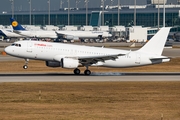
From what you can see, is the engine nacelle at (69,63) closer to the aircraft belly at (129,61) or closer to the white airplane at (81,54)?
the white airplane at (81,54)

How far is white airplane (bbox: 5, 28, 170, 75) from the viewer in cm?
6750

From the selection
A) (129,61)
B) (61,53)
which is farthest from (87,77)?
(129,61)

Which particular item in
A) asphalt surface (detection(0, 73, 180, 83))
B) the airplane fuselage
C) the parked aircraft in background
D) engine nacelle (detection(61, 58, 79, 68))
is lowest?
asphalt surface (detection(0, 73, 180, 83))

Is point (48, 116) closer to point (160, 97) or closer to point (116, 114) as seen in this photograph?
point (116, 114)

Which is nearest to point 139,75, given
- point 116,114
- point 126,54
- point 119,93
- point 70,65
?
point 126,54

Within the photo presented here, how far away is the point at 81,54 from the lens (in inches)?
2702

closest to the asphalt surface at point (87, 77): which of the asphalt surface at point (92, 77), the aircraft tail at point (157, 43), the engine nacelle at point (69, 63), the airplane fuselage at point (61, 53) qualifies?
the asphalt surface at point (92, 77)

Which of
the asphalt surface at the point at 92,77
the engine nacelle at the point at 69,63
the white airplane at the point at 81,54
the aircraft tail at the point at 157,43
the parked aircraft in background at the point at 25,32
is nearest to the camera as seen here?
the asphalt surface at the point at 92,77

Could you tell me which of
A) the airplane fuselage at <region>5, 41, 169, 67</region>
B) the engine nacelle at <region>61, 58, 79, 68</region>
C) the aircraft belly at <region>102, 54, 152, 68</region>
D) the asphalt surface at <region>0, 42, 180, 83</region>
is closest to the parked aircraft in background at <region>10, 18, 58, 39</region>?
the asphalt surface at <region>0, 42, 180, 83</region>

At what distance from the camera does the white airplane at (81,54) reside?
67.5m

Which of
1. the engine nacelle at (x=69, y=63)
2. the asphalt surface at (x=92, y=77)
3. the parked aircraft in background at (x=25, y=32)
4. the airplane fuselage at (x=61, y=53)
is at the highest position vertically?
the parked aircraft in background at (x=25, y=32)

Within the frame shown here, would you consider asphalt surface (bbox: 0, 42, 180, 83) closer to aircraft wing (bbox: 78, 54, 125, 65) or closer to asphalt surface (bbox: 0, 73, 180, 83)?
asphalt surface (bbox: 0, 73, 180, 83)

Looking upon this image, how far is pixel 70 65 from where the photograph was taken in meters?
66.6

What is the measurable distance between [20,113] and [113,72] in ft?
116
